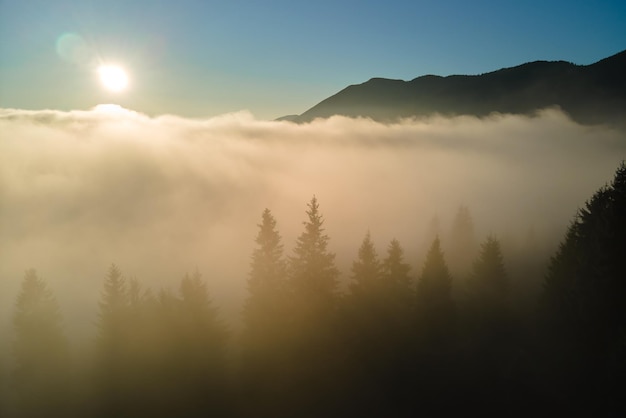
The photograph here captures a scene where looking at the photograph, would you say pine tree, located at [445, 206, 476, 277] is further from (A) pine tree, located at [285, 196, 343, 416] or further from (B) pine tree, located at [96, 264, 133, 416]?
(B) pine tree, located at [96, 264, 133, 416]

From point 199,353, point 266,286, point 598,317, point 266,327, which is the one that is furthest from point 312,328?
point 598,317

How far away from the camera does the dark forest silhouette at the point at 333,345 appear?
23.2 m

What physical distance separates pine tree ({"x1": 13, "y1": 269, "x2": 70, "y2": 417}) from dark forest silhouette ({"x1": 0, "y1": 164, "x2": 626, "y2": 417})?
0.24 ft

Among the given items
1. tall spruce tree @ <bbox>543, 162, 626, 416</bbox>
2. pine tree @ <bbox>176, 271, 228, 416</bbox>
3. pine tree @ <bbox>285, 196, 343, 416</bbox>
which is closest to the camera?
tall spruce tree @ <bbox>543, 162, 626, 416</bbox>

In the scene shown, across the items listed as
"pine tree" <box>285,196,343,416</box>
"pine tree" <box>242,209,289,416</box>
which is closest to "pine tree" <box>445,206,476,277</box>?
"pine tree" <box>285,196,343,416</box>

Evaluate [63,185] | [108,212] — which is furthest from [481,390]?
[63,185]

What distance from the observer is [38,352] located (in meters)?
27.8

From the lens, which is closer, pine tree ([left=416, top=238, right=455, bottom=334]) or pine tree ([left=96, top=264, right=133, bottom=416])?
pine tree ([left=96, top=264, right=133, bottom=416])

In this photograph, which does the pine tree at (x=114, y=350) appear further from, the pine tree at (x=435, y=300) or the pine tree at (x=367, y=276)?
the pine tree at (x=435, y=300)

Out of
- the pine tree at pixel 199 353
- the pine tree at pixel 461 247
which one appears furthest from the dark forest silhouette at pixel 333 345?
the pine tree at pixel 461 247

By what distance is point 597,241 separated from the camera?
909 inches

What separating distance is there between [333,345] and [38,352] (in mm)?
20794

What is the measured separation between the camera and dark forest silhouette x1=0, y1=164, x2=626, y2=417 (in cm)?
2325

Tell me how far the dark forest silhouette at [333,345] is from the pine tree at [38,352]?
2.9 inches
